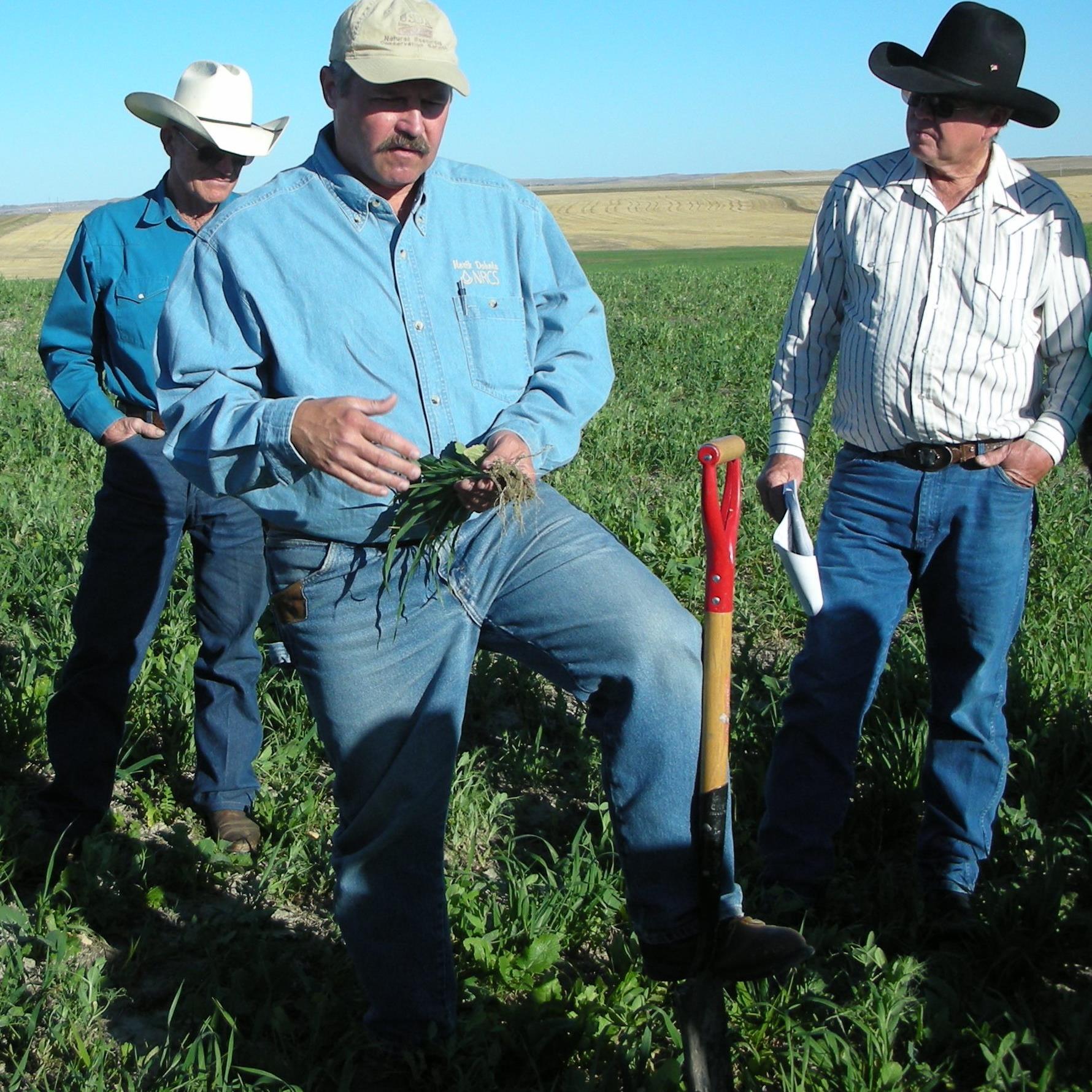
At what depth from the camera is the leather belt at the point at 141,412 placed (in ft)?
12.6

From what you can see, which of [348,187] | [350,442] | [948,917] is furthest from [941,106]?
[948,917]

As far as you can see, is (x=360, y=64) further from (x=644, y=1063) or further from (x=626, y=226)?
(x=626, y=226)

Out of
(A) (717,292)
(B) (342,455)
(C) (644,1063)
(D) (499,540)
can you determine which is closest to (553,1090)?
(C) (644,1063)

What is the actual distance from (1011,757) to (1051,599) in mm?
1637

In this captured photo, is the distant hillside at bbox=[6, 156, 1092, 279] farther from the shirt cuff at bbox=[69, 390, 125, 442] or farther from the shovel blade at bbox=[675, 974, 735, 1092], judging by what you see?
the shovel blade at bbox=[675, 974, 735, 1092]

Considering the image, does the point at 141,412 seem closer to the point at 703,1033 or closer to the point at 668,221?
the point at 703,1033

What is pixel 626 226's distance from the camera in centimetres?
6919

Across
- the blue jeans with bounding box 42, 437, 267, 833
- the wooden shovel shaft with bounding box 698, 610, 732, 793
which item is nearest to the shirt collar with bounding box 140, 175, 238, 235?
the blue jeans with bounding box 42, 437, 267, 833

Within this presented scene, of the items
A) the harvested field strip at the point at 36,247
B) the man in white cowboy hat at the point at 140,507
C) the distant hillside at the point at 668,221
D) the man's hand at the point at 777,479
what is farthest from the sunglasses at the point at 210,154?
the distant hillside at the point at 668,221

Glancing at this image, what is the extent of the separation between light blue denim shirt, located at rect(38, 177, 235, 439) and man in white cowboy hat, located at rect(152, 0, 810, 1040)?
1346mm

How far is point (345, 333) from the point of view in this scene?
99.6 inches

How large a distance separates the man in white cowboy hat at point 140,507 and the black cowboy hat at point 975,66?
1929 mm

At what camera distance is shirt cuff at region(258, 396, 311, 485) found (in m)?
2.33

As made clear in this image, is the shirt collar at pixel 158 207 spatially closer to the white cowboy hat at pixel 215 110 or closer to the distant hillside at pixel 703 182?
the white cowboy hat at pixel 215 110
